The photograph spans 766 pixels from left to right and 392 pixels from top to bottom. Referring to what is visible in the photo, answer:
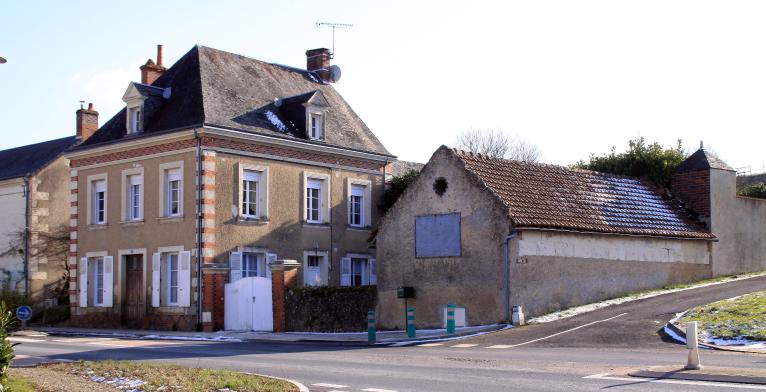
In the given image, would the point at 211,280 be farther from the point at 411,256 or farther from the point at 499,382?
the point at 499,382

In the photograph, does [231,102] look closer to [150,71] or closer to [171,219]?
[171,219]

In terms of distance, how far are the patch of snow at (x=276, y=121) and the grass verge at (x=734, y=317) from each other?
54.1ft

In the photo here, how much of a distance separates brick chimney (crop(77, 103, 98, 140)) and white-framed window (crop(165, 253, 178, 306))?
479 inches

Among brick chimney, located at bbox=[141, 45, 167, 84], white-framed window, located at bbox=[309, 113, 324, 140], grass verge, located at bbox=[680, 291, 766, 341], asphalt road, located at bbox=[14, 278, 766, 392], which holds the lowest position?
asphalt road, located at bbox=[14, 278, 766, 392]

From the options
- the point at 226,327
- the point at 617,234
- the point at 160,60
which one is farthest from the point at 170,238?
the point at 617,234

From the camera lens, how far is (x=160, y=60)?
37375mm

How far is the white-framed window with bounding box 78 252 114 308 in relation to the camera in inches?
1318

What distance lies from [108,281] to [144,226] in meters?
2.81

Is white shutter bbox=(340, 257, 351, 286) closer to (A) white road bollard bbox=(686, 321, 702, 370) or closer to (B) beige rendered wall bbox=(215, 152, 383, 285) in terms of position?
(B) beige rendered wall bbox=(215, 152, 383, 285)

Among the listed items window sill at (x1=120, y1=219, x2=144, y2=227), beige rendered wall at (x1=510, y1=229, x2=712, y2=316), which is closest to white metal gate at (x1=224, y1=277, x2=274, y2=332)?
window sill at (x1=120, y1=219, x2=144, y2=227)

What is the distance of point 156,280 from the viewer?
3159cm

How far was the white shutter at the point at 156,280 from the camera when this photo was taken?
31516 millimetres

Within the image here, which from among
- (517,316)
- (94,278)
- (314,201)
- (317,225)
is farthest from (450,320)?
(94,278)

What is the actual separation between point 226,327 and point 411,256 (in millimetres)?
7401
